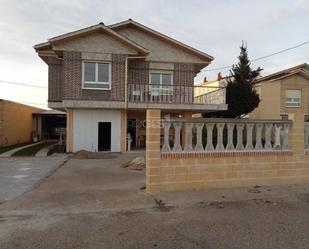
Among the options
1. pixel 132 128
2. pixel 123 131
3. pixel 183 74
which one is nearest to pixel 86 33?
pixel 123 131

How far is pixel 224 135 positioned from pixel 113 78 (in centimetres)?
1328

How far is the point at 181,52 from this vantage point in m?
23.2

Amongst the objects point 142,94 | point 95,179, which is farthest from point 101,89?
point 95,179

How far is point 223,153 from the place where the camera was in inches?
322

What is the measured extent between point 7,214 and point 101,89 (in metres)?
14.8

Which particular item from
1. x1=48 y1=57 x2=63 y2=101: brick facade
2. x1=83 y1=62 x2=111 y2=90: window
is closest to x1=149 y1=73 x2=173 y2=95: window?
x1=83 y1=62 x2=111 y2=90: window

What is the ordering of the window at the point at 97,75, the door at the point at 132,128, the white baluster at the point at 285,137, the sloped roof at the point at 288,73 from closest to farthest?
1. the white baluster at the point at 285,137
2. the window at the point at 97,75
3. the door at the point at 132,128
4. the sloped roof at the point at 288,73

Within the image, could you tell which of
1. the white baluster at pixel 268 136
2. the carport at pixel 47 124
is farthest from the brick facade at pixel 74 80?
the carport at pixel 47 124

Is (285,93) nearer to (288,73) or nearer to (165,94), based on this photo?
(288,73)

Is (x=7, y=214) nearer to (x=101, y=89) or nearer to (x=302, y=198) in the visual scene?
(x=302, y=198)

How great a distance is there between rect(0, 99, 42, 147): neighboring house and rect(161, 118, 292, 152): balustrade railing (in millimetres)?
20983

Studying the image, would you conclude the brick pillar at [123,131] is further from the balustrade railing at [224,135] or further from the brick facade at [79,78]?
the balustrade railing at [224,135]

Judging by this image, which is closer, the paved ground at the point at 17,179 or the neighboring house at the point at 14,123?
the paved ground at the point at 17,179

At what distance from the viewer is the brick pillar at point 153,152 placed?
25.0 feet
